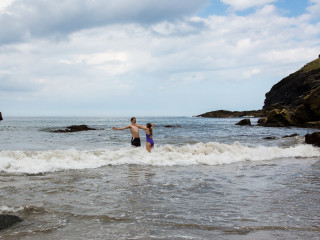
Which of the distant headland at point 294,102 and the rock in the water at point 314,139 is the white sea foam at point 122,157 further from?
the distant headland at point 294,102

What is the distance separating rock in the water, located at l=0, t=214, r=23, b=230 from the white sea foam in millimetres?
5041

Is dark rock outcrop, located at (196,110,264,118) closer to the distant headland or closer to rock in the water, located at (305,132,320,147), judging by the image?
the distant headland

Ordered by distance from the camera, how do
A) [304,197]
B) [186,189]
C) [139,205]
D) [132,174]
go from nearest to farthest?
[139,205], [304,197], [186,189], [132,174]

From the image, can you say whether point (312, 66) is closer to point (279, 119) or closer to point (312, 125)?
point (279, 119)

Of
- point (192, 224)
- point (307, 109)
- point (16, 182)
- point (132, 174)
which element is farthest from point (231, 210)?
point (307, 109)

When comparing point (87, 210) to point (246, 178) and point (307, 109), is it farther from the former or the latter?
point (307, 109)

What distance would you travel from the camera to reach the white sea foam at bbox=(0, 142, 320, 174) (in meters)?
9.95

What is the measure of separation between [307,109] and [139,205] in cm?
3651

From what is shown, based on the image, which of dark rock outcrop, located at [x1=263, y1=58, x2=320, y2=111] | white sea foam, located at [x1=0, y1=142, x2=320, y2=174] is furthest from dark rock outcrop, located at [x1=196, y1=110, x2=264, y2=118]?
white sea foam, located at [x1=0, y1=142, x2=320, y2=174]

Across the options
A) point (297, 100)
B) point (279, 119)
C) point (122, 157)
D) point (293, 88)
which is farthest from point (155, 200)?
point (293, 88)

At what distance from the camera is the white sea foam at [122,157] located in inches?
392

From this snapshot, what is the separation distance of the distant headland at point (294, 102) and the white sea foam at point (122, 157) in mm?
22904

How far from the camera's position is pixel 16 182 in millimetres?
7770

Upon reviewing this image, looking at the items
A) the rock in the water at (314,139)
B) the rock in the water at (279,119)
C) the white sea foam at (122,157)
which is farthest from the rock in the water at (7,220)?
the rock in the water at (279,119)
